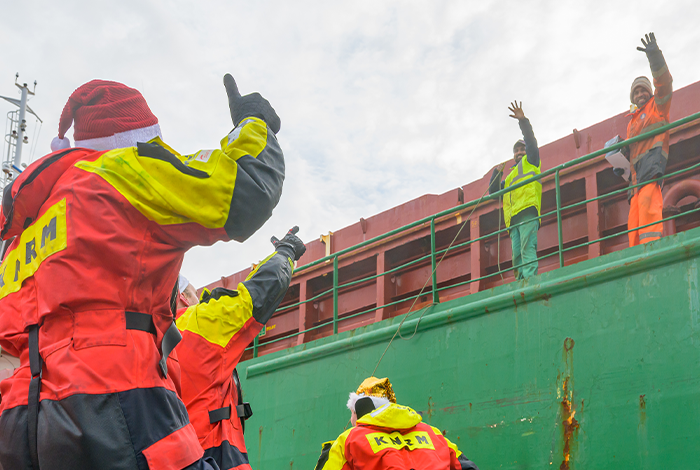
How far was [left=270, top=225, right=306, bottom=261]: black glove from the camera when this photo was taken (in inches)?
209

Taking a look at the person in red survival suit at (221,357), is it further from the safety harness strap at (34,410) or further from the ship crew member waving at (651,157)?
the ship crew member waving at (651,157)

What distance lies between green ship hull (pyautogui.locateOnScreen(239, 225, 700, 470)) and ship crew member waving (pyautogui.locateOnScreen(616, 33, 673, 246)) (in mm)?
477

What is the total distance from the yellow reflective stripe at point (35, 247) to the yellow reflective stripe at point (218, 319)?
2.50 meters

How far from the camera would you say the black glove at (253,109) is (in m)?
2.18

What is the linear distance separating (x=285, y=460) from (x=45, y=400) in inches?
240

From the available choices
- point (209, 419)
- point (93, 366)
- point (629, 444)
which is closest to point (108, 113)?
point (93, 366)

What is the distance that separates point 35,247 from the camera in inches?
72.4

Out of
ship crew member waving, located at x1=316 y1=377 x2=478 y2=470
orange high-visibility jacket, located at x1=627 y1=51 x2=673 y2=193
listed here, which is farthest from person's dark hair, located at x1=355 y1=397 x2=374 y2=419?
orange high-visibility jacket, located at x1=627 y1=51 x2=673 y2=193

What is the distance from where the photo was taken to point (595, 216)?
21.2 feet

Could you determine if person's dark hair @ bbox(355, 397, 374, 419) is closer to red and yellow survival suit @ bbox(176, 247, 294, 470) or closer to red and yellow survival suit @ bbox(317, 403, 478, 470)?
red and yellow survival suit @ bbox(317, 403, 478, 470)

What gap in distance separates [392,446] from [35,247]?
107 inches

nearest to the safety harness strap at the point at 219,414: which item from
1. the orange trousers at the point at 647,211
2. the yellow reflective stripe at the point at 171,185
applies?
the yellow reflective stripe at the point at 171,185

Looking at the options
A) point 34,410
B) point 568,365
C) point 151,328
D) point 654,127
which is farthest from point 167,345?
point 654,127

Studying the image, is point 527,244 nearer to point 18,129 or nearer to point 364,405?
point 364,405
